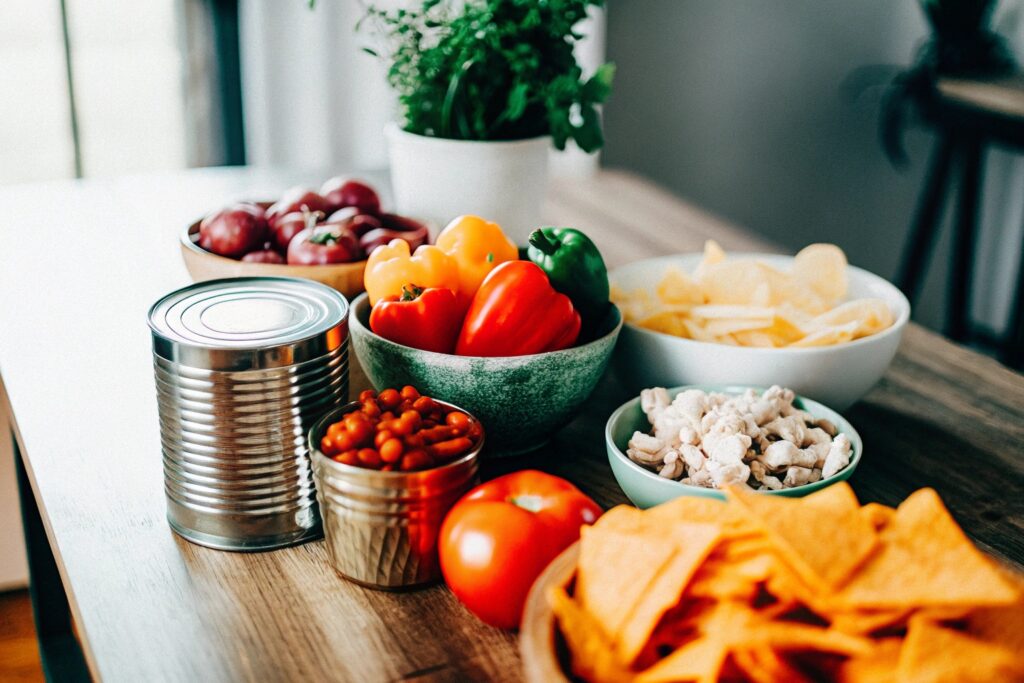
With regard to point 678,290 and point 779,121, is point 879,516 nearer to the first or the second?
point 678,290

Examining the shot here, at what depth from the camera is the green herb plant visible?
1.29 metres

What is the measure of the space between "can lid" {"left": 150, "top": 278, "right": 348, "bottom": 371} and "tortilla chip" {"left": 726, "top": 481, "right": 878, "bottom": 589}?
1.26ft

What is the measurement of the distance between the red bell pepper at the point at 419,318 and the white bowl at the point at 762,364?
22 cm

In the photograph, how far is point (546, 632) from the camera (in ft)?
2.22

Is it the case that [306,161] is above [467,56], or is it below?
below

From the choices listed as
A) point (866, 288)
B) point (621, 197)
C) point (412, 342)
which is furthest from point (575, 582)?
point (621, 197)

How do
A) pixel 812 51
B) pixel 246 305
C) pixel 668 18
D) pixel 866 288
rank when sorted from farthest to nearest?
pixel 812 51
pixel 668 18
pixel 866 288
pixel 246 305

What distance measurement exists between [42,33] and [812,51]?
255 cm

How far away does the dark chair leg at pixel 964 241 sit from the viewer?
10.3 ft

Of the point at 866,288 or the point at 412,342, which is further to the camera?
the point at 866,288

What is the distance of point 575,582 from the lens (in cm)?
74

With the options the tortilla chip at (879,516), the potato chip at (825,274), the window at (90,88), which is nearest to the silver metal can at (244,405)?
the tortilla chip at (879,516)

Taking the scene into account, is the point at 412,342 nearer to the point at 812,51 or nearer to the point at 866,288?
the point at 866,288

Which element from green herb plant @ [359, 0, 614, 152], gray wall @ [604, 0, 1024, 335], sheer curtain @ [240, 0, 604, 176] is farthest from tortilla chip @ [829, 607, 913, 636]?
gray wall @ [604, 0, 1024, 335]
